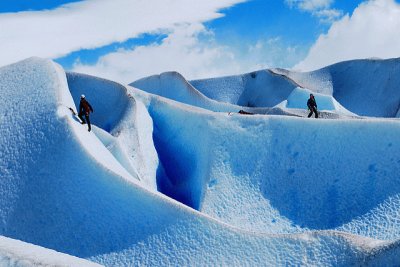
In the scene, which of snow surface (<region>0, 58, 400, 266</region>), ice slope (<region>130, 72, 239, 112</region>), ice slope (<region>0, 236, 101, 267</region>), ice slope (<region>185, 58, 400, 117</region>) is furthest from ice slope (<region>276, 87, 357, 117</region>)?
ice slope (<region>0, 236, 101, 267</region>)

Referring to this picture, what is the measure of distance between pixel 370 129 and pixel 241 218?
9.80 feet

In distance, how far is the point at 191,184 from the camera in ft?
36.3

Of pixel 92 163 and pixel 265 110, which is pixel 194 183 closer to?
pixel 92 163

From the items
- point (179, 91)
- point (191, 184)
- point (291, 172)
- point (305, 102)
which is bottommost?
point (305, 102)

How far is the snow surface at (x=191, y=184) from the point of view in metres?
7.21

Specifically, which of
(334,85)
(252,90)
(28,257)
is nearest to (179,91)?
(252,90)

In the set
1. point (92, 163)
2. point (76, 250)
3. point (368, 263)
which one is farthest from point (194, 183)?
point (368, 263)

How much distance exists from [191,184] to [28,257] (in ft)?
21.2

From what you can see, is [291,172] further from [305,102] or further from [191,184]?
[305,102]

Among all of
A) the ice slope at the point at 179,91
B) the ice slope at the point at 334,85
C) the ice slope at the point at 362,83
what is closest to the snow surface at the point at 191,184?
the ice slope at the point at 179,91

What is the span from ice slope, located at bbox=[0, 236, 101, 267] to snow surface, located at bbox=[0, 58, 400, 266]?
3 cm

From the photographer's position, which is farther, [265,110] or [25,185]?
[265,110]

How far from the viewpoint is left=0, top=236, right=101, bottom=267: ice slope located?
468 centimetres

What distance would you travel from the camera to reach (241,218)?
31.0 ft
